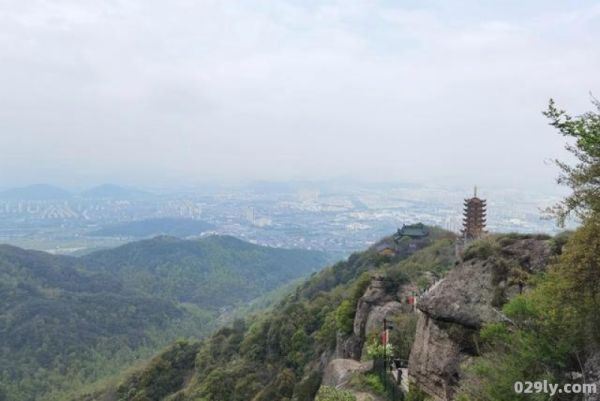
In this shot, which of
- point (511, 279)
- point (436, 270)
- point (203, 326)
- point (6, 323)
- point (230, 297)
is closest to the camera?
point (511, 279)

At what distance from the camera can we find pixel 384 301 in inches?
971

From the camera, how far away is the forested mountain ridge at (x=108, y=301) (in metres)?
76.9

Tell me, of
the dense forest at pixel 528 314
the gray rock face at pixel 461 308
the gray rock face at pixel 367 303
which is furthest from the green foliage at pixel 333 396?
the gray rock face at pixel 367 303

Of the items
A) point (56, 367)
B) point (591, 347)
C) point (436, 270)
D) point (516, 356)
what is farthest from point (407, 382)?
point (56, 367)

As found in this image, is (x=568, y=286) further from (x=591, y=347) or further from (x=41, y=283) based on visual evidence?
(x=41, y=283)

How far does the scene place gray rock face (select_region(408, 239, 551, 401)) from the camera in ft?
41.7

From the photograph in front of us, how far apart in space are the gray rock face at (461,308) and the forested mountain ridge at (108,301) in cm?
6661

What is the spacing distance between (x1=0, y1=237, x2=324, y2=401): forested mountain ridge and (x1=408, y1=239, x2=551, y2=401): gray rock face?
6661cm

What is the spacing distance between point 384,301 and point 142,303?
313ft

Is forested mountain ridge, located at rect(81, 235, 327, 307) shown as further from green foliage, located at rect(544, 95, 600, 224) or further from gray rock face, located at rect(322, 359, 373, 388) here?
green foliage, located at rect(544, 95, 600, 224)

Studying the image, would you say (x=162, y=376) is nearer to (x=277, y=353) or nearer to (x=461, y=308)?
(x=277, y=353)

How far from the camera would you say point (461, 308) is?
516 inches

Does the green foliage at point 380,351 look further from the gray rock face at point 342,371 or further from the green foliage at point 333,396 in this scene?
the green foliage at point 333,396

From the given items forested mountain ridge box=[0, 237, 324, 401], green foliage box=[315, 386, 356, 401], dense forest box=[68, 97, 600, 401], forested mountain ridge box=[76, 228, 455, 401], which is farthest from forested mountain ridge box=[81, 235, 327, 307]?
green foliage box=[315, 386, 356, 401]
